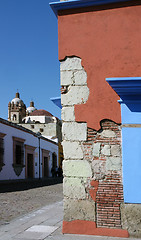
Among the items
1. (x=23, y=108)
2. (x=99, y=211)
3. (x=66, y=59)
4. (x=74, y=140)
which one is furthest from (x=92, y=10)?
(x=23, y=108)

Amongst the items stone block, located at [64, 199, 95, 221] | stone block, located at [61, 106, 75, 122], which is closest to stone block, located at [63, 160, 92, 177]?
stone block, located at [64, 199, 95, 221]

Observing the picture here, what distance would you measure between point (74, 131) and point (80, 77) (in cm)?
91

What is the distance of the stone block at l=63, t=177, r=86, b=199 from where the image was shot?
4797mm

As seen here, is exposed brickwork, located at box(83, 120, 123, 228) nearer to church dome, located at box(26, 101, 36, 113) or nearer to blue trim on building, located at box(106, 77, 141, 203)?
blue trim on building, located at box(106, 77, 141, 203)

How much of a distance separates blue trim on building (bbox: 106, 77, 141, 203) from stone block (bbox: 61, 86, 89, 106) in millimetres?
608

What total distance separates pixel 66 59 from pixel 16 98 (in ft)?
214

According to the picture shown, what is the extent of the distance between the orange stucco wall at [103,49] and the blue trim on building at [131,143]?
0.16 metres

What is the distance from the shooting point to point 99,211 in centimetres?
466

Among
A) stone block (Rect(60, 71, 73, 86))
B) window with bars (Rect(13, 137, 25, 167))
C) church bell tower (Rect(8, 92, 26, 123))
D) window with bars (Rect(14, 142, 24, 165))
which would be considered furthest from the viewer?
church bell tower (Rect(8, 92, 26, 123))

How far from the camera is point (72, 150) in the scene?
4887 mm

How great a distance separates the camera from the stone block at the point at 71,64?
502cm

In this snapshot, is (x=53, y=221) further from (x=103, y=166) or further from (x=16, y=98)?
(x=16, y=98)

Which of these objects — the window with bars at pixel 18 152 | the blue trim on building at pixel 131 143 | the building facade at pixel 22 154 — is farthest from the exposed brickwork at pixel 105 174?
the window with bars at pixel 18 152

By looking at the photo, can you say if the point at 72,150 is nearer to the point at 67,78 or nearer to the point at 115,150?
the point at 115,150
